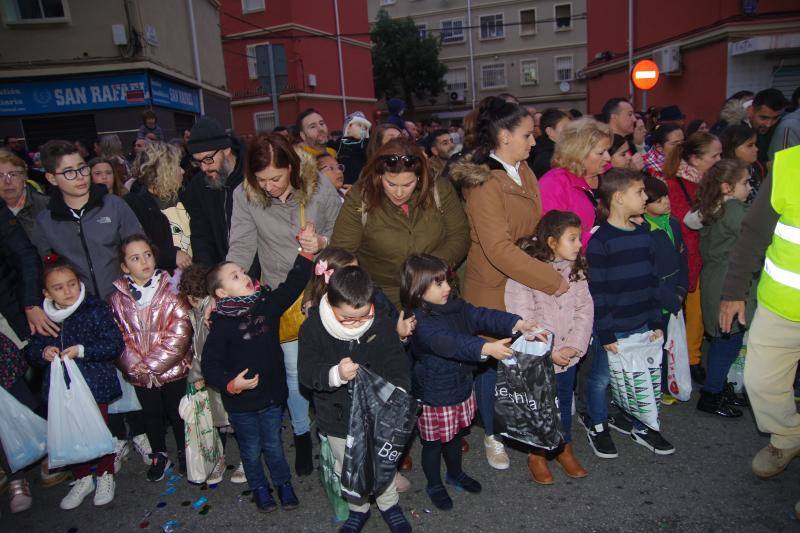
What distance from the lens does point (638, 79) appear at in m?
12.1

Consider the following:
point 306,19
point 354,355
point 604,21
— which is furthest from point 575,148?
point 306,19

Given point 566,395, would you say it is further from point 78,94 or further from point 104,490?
point 78,94

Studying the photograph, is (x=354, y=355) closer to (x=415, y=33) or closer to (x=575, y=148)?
(x=575, y=148)

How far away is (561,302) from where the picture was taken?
3.58m

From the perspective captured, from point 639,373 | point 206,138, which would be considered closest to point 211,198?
point 206,138

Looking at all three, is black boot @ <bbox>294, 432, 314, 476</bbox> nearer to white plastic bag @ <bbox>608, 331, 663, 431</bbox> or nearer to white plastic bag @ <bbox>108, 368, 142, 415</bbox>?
white plastic bag @ <bbox>108, 368, 142, 415</bbox>

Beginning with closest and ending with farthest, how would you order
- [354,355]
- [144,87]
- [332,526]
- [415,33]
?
[354,355]
[332,526]
[144,87]
[415,33]

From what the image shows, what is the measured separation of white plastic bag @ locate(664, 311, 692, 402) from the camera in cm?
426

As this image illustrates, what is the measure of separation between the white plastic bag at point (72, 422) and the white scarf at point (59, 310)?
29 cm

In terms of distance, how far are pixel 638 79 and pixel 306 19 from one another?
1778 centimetres

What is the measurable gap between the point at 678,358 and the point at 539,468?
1.56 metres

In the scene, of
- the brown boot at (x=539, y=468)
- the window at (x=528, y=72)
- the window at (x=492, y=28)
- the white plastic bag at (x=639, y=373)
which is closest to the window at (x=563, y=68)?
the window at (x=528, y=72)

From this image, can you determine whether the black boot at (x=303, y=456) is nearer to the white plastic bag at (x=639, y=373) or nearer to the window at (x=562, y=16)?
the white plastic bag at (x=639, y=373)

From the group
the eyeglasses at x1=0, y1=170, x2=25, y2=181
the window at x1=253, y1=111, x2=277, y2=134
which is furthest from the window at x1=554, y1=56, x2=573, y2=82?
the eyeglasses at x1=0, y1=170, x2=25, y2=181
